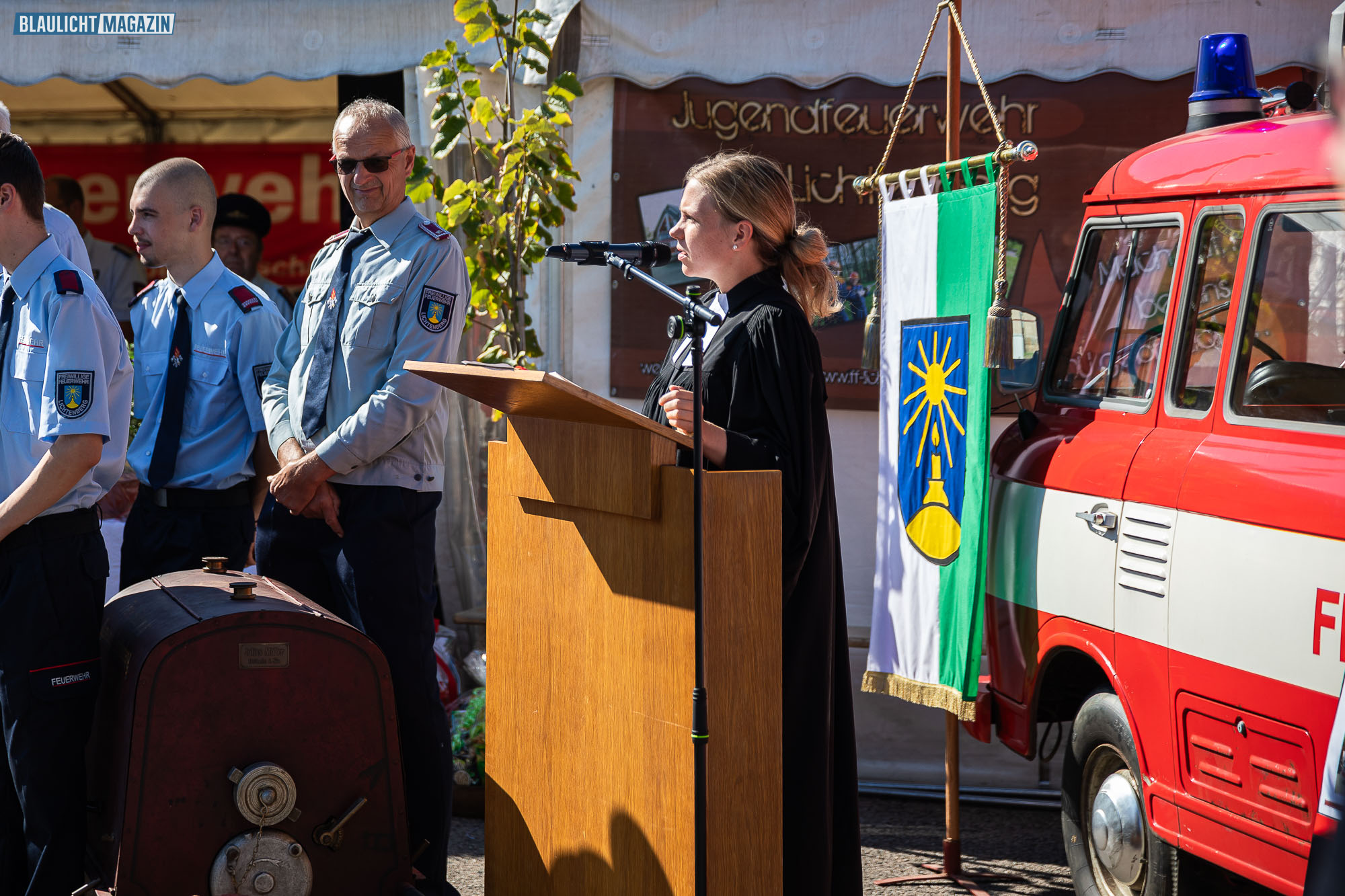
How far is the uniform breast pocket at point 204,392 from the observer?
418 cm

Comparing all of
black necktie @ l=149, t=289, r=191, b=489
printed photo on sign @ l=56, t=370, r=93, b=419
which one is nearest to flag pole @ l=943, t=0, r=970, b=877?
black necktie @ l=149, t=289, r=191, b=489

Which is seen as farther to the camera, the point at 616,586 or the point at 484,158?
the point at 484,158

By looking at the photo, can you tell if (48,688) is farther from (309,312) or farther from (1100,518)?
(1100,518)

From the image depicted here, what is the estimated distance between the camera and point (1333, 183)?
3.08m

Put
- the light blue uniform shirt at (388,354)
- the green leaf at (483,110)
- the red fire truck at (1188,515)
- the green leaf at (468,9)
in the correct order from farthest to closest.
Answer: the green leaf at (483,110) < the green leaf at (468,9) < the light blue uniform shirt at (388,354) < the red fire truck at (1188,515)

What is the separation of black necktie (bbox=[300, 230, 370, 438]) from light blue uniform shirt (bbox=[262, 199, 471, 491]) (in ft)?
0.05

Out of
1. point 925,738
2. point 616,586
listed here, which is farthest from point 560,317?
point 616,586

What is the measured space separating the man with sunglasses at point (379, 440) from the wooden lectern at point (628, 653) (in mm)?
667

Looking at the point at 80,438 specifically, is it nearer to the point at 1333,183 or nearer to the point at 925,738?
the point at 1333,183

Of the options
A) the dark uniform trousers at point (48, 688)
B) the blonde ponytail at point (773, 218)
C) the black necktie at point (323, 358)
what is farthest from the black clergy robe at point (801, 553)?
the dark uniform trousers at point (48, 688)

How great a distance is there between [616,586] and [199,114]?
21.7ft

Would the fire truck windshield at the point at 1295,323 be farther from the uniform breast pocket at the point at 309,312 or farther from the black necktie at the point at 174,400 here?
the black necktie at the point at 174,400

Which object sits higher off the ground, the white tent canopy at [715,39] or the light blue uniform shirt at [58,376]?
the white tent canopy at [715,39]

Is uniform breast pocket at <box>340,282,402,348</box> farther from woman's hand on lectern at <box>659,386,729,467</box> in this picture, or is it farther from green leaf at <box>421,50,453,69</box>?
green leaf at <box>421,50,453,69</box>
